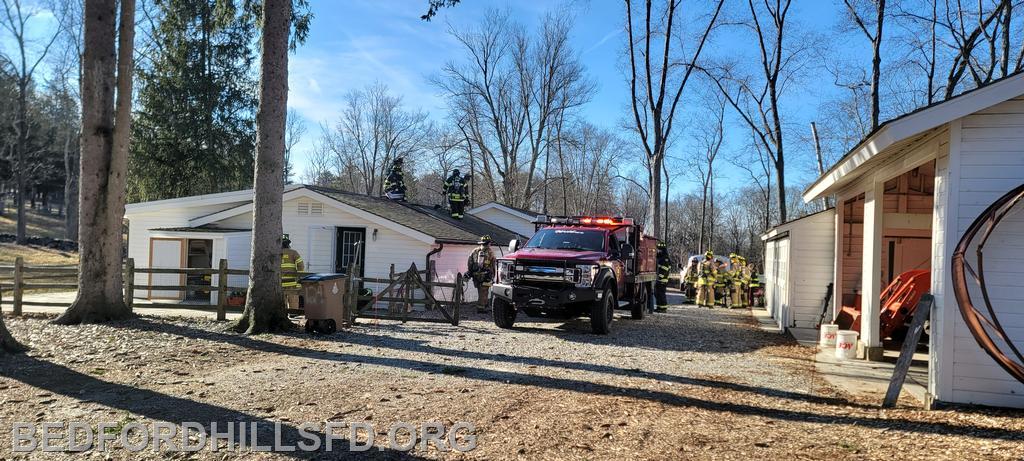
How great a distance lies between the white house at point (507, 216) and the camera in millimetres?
27969

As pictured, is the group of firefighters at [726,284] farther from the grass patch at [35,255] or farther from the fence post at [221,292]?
the grass patch at [35,255]

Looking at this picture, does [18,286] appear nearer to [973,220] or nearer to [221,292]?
[221,292]

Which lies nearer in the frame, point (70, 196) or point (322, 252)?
point (322, 252)

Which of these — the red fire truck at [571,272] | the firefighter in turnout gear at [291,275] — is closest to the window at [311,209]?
the firefighter in turnout gear at [291,275]

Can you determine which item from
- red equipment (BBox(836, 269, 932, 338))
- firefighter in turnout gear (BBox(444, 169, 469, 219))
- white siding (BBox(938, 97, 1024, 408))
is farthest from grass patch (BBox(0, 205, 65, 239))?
white siding (BBox(938, 97, 1024, 408))

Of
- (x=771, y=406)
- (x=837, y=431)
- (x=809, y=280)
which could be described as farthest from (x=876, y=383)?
(x=809, y=280)

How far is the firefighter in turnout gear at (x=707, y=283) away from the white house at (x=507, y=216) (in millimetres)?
8127

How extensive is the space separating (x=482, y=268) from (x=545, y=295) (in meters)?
4.37

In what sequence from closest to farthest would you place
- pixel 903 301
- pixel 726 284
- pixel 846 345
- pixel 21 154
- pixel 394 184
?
1. pixel 846 345
2. pixel 903 301
3. pixel 726 284
4. pixel 394 184
5. pixel 21 154

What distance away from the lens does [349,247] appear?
58.5 ft

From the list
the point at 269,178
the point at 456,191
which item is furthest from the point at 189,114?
the point at 269,178

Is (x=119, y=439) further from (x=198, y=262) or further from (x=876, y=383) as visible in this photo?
(x=198, y=262)

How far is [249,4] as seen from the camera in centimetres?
1235

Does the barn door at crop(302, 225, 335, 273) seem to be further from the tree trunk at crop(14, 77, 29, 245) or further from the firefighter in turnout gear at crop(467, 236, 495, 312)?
the tree trunk at crop(14, 77, 29, 245)
